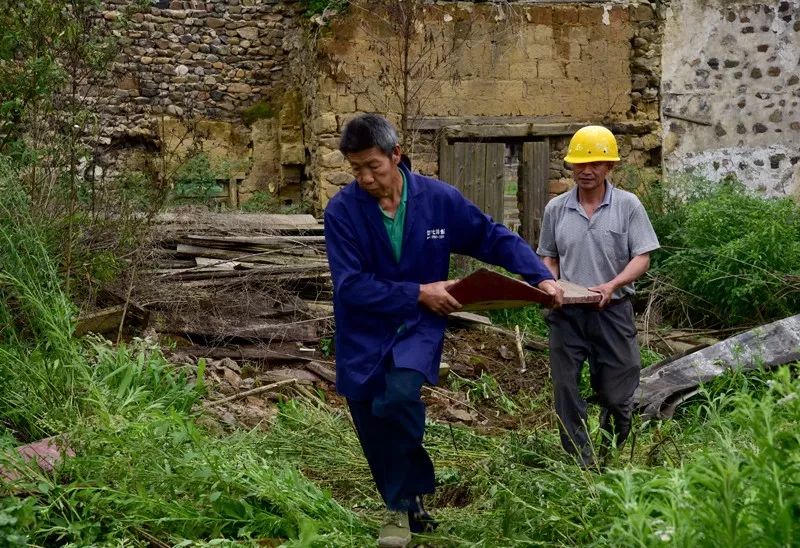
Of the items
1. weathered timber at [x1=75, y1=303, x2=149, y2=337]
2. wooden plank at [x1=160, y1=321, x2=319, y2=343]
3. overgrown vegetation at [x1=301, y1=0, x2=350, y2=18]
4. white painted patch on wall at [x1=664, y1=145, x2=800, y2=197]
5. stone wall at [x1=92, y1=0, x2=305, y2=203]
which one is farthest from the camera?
stone wall at [x1=92, y1=0, x2=305, y2=203]

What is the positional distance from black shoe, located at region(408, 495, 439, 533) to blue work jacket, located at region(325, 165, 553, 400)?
0.55m


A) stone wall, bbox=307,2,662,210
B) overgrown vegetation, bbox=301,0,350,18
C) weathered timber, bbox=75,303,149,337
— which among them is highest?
overgrown vegetation, bbox=301,0,350,18

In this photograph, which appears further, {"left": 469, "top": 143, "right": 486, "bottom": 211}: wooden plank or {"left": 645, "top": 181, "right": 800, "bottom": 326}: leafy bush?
{"left": 469, "top": 143, "right": 486, "bottom": 211}: wooden plank

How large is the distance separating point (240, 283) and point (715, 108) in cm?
748

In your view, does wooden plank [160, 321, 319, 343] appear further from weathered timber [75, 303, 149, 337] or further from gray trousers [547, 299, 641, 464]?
gray trousers [547, 299, 641, 464]

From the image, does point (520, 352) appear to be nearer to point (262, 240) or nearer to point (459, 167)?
point (262, 240)

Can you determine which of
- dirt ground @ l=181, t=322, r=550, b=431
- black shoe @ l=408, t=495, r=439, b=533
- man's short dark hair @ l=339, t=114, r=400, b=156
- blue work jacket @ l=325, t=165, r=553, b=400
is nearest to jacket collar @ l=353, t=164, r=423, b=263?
blue work jacket @ l=325, t=165, r=553, b=400

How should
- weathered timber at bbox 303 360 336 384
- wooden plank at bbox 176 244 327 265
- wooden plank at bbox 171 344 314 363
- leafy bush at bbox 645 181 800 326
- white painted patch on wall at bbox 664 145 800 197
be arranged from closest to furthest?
weathered timber at bbox 303 360 336 384
wooden plank at bbox 171 344 314 363
leafy bush at bbox 645 181 800 326
wooden plank at bbox 176 244 327 265
white painted patch on wall at bbox 664 145 800 197

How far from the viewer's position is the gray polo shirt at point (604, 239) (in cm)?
583

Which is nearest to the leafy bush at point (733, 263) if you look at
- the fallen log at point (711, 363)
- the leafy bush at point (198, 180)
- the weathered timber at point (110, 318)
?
the fallen log at point (711, 363)

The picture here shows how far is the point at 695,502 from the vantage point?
10.9ft

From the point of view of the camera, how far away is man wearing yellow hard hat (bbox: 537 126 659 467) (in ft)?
18.9

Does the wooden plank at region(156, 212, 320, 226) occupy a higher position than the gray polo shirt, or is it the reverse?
the gray polo shirt

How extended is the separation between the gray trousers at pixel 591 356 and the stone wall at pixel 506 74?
744cm
